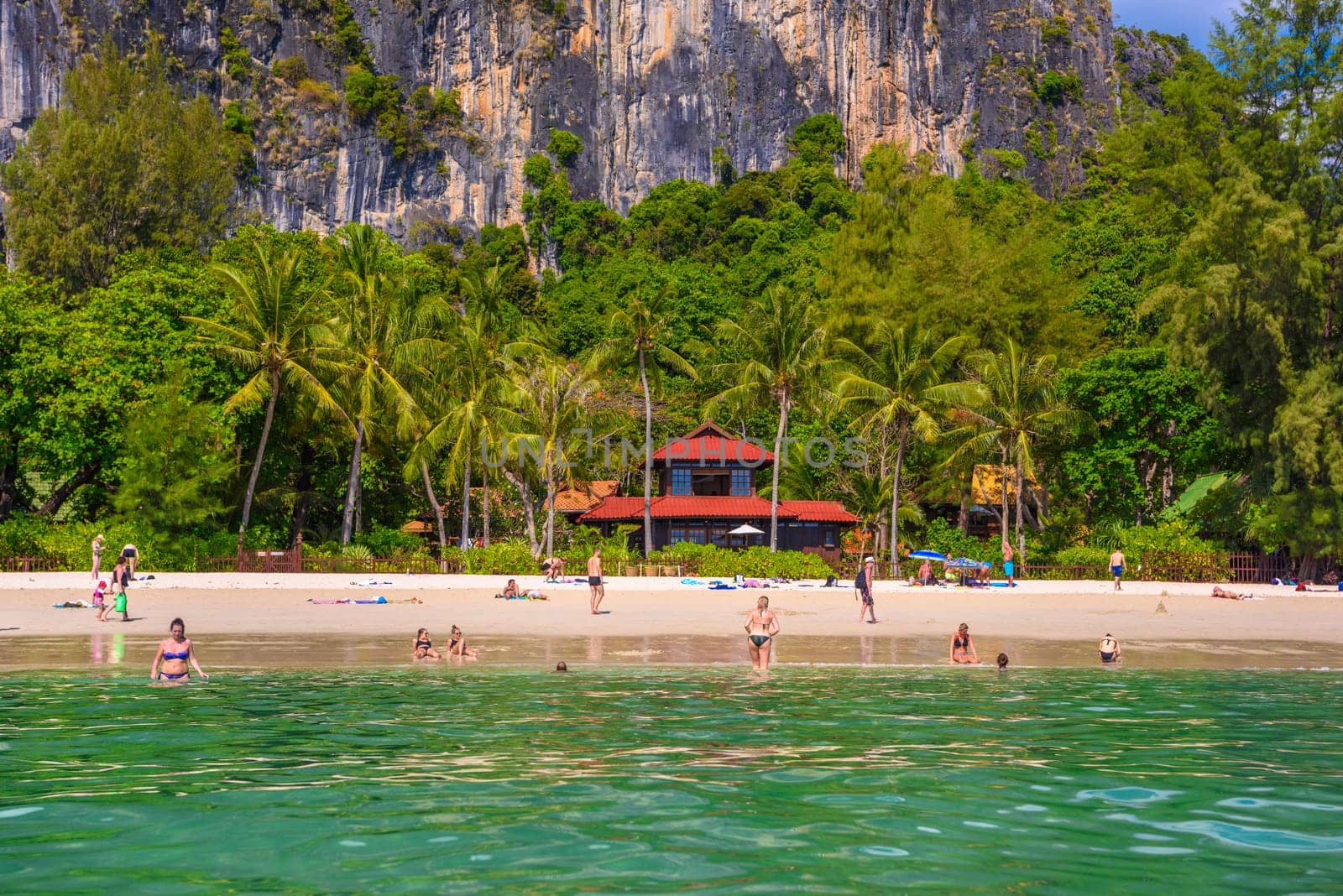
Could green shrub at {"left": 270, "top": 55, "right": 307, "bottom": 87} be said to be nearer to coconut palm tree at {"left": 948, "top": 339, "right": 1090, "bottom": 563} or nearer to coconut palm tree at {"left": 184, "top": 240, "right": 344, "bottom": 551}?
coconut palm tree at {"left": 184, "top": 240, "right": 344, "bottom": 551}

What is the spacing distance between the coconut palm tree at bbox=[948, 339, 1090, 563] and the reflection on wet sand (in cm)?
2347

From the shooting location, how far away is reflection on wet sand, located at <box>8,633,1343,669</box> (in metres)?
20.8

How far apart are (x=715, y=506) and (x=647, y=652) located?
3169cm

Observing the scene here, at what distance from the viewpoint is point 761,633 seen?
1986cm

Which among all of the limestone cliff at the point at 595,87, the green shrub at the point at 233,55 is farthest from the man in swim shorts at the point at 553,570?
the green shrub at the point at 233,55

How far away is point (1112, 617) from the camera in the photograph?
1193 inches

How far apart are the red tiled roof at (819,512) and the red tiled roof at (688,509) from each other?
0.56 meters

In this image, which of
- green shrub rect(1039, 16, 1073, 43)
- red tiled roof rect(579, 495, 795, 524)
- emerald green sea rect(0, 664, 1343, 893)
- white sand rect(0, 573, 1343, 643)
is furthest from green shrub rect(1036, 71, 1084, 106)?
emerald green sea rect(0, 664, 1343, 893)

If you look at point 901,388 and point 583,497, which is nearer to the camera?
point 901,388

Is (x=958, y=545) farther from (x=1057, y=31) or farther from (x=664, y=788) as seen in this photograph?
(x=1057, y=31)

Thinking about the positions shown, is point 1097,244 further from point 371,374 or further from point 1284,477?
point 371,374

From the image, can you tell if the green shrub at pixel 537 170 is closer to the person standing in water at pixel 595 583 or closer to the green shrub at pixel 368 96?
the green shrub at pixel 368 96

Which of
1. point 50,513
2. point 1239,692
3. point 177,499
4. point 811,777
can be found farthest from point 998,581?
point 50,513

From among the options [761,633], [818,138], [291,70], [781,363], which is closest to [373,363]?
[781,363]
